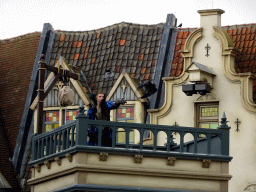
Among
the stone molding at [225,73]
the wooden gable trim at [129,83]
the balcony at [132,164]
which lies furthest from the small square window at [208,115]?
the balcony at [132,164]

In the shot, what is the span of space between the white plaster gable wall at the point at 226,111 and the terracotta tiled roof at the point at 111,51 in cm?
230

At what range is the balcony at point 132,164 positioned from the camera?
26109mm

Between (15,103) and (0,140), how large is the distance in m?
1.74

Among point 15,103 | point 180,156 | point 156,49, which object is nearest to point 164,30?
point 156,49

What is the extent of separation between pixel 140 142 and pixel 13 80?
1265 centimetres

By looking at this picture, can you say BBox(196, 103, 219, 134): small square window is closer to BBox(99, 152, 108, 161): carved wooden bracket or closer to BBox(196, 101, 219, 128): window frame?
BBox(196, 101, 219, 128): window frame

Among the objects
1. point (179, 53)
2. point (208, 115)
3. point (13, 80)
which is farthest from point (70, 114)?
point (208, 115)

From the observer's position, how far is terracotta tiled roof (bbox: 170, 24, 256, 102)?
34156mm

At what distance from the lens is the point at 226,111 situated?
32.9m

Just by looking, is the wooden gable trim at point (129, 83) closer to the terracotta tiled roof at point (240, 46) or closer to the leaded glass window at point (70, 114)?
A: the terracotta tiled roof at point (240, 46)

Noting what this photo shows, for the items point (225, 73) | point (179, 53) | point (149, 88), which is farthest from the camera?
point (179, 53)

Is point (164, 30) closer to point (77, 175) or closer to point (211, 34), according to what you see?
point (211, 34)

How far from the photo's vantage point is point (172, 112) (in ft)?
112

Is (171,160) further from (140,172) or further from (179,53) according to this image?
(179,53)
